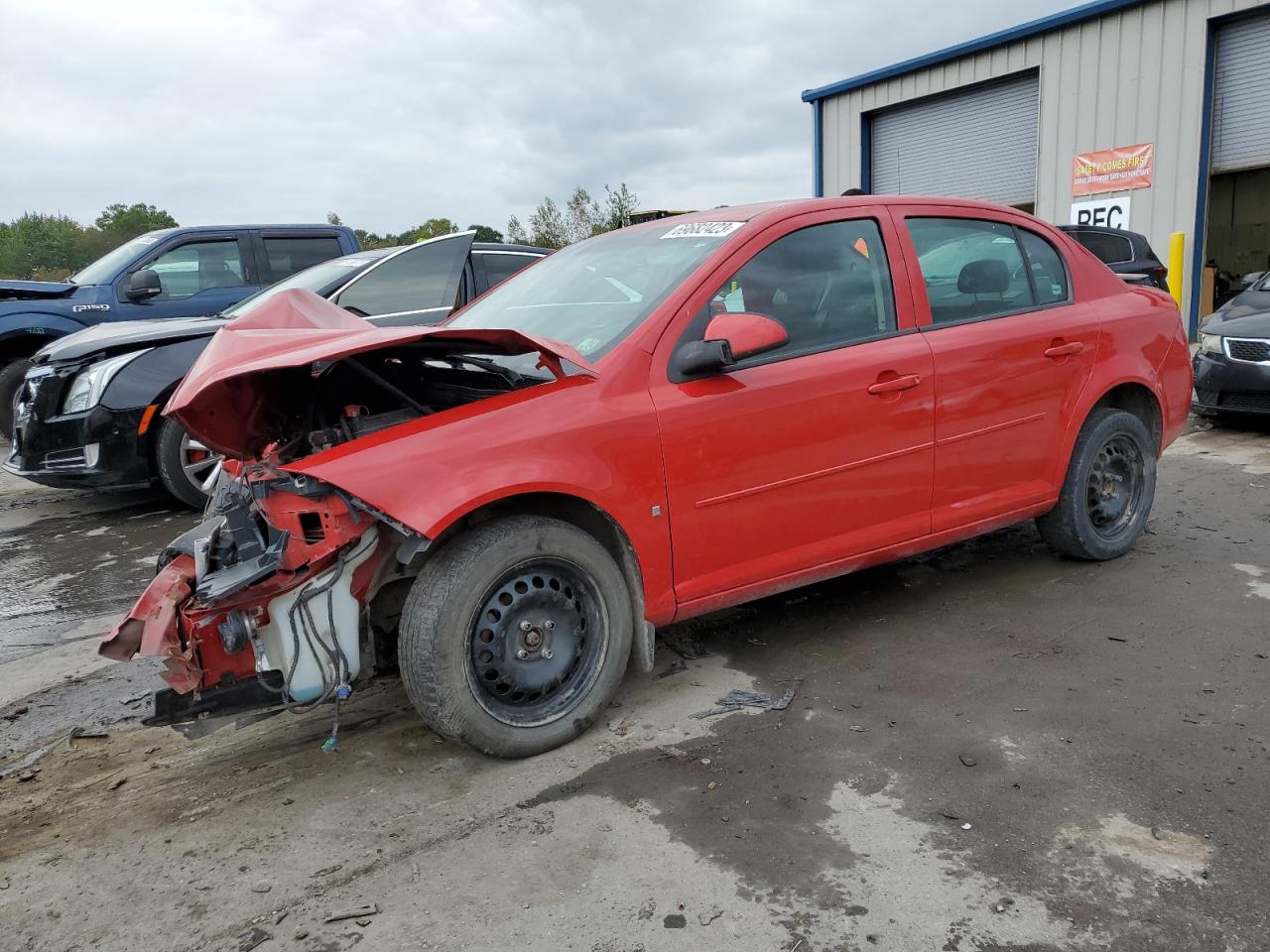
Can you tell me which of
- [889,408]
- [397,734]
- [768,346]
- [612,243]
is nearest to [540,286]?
[612,243]

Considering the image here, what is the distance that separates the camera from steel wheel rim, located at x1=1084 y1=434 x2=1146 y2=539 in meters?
4.54

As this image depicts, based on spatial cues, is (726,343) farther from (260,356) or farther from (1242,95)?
(1242,95)

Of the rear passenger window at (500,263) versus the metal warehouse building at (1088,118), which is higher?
the metal warehouse building at (1088,118)

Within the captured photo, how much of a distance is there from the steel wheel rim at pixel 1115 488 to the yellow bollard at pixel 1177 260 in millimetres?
10124

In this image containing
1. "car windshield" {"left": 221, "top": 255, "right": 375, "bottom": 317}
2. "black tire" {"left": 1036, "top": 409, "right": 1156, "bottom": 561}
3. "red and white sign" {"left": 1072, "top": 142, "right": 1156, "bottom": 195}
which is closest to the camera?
"black tire" {"left": 1036, "top": 409, "right": 1156, "bottom": 561}

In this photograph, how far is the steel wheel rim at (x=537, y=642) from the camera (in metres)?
2.95

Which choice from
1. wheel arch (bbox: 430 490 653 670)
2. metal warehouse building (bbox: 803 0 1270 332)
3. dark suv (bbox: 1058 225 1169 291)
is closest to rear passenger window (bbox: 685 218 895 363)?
wheel arch (bbox: 430 490 653 670)

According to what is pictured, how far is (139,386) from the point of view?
634 centimetres

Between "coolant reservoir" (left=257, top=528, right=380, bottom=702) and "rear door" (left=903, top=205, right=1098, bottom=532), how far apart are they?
234 centimetres

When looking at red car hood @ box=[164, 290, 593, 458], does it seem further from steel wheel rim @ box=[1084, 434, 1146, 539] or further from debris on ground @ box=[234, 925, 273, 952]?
steel wheel rim @ box=[1084, 434, 1146, 539]

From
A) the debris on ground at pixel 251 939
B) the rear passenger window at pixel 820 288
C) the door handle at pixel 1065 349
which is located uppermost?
the rear passenger window at pixel 820 288

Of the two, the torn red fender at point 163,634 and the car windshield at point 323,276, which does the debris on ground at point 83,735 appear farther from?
the car windshield at point 323,276

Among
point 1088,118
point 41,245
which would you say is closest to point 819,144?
point 1088,118

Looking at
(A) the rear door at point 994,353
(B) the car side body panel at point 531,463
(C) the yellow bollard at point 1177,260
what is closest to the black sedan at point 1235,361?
(A) the rear door at point 994,353
